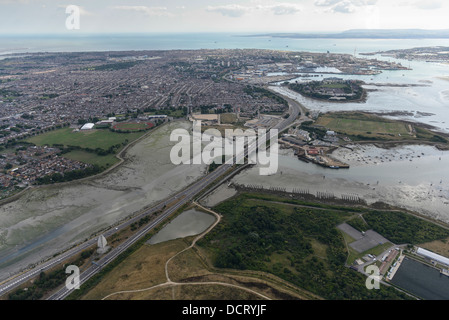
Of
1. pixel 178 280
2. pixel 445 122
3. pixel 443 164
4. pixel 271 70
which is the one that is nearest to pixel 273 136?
pixel 443 164

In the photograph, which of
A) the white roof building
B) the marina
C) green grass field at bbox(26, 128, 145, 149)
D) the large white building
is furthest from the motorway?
the white roof building

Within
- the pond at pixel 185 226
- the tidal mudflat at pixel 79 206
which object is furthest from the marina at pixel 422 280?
the tidal mudflat at pixel 79 206

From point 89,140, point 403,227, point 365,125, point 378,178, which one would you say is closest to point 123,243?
point 403,227

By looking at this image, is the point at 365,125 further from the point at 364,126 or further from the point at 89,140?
the point at 89,140

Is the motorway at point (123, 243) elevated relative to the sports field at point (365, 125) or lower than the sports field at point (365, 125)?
lower

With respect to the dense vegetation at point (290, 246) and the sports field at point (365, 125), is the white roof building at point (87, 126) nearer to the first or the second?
the dense vegetation at point (290, 246)

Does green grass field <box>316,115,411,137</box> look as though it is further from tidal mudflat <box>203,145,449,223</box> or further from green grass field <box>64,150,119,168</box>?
green grass field <box>64,150,119,168</box>
